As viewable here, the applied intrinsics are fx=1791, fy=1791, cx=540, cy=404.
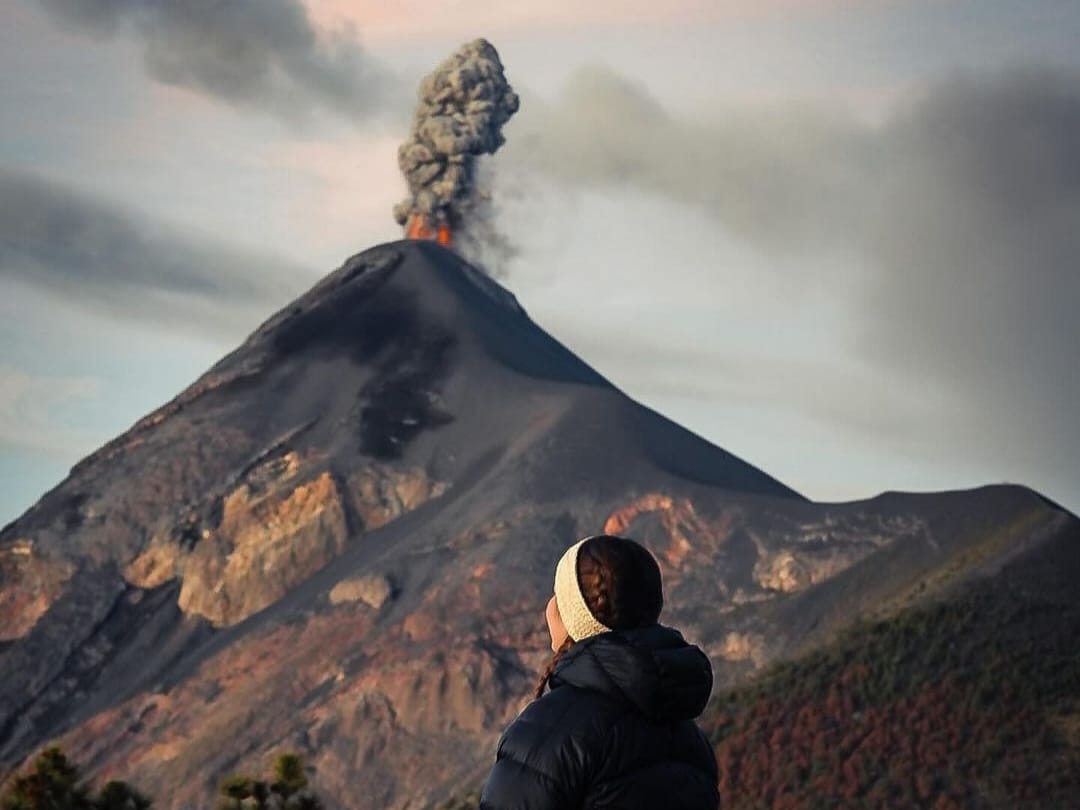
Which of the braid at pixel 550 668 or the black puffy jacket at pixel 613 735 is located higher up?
the braid at pixel 550 668

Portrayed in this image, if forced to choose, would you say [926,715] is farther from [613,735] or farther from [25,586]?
[25,586]

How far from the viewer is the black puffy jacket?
5219 mm

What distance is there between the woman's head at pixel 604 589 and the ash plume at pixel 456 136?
124 metres

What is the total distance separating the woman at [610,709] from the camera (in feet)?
17.2

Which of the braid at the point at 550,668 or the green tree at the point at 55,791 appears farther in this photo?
the green tree at the point at 55,791

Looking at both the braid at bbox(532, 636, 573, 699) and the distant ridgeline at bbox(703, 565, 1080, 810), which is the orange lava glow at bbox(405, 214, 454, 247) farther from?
the braid at bbox(532, 636, 573, 699)

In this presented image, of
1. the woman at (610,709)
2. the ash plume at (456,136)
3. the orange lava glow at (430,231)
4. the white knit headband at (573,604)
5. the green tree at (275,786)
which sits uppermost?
the ash plume at (456,136)

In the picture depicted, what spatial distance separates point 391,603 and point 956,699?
4153cm

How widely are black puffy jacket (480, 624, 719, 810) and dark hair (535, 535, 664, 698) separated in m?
0.07

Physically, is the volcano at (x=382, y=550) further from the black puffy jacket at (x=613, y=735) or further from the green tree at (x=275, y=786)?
the black puffy jacket at (x=613, y=735)

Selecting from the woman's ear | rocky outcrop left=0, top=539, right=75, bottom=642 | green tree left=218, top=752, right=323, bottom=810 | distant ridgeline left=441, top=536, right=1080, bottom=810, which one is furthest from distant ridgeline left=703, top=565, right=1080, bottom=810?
rocky outcrop left=0, top=539, right=75, bottom=642

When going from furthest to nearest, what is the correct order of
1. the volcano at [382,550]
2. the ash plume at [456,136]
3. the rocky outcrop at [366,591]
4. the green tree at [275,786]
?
the ash plume at [456,136], the rocky outcrop at [366,591], the volcano at [382,550], the green tree at [275,786]

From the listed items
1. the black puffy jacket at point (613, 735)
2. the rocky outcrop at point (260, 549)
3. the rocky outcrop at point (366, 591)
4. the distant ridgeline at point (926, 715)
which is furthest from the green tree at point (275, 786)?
the rocky outcrop at point (260, 549)

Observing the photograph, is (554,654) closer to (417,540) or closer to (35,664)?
(417,540)
